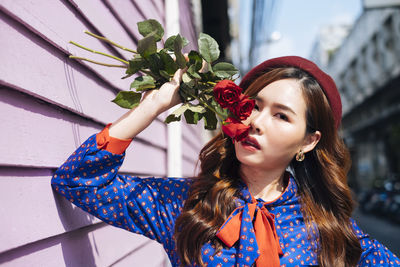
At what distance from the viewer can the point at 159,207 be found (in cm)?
163

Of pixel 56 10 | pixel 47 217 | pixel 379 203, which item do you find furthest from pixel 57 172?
pixel 379 203

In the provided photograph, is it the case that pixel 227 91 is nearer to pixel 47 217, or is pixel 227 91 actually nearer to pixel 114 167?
pixel 114 167

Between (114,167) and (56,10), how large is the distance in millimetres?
577

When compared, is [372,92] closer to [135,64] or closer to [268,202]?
[268,202]

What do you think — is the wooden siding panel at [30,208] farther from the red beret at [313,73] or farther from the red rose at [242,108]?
the red beret at [313,73]

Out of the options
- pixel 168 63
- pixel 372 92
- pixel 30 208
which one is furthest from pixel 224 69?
pixel 372 92

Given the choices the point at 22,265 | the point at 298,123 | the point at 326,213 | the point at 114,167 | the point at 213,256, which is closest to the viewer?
the point at 22,265

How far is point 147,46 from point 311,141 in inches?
37.1

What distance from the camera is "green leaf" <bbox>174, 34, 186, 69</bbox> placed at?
1399 mm

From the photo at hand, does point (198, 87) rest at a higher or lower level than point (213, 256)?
higher

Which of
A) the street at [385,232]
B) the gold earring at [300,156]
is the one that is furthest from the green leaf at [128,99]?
→ the street at [385,232]

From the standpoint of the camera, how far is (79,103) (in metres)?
1.61

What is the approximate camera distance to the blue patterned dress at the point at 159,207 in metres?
1.37

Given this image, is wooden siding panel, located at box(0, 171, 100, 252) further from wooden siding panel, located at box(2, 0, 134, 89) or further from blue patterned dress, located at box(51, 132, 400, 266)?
wooden siding panel, located at box(2, 0, 134, 89)
